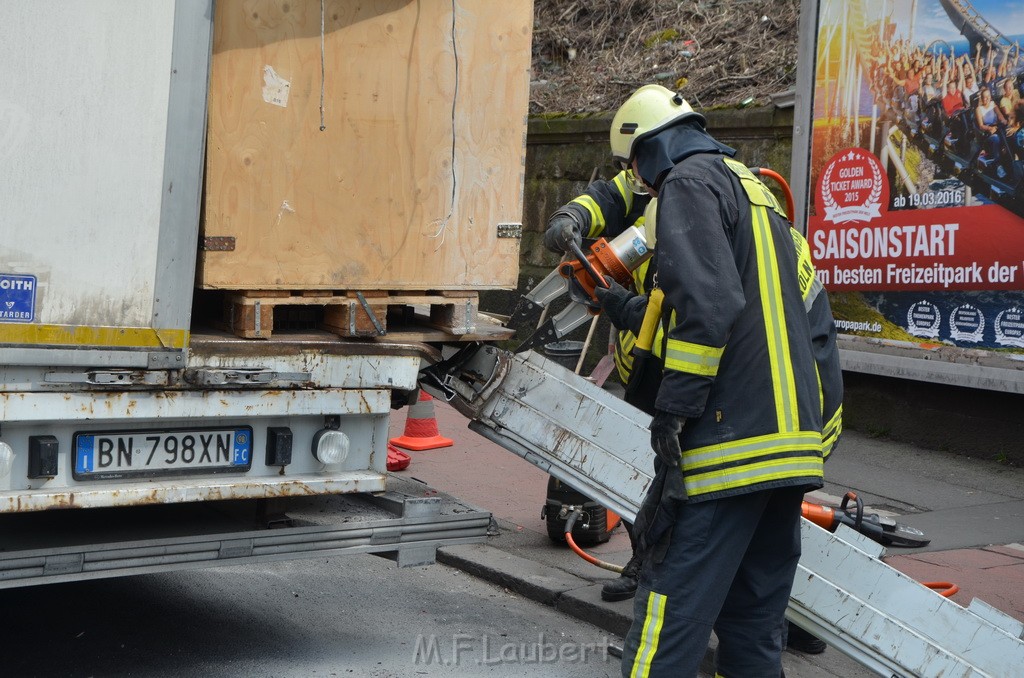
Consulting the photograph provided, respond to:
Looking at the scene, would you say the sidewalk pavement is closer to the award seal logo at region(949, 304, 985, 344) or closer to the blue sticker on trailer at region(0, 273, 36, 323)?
the award seal logo at region(949, 304, 985, 344)

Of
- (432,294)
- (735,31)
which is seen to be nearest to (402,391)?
(432,294)

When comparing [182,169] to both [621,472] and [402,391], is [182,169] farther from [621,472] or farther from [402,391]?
[621,472]

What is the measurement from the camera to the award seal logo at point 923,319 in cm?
685

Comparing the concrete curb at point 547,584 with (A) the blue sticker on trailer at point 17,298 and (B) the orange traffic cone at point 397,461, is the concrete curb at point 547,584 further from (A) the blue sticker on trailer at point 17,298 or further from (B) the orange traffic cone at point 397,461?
(A) the blue sticker on trailer at point 17,298

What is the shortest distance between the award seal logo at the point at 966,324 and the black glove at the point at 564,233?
3.12 meters

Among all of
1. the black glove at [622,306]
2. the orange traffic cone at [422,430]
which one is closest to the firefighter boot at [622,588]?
the black glove at [622,306]

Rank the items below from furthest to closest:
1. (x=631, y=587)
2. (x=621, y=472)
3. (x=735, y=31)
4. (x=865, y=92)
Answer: (x=735, y=31) → (x=865, y=92) → (x=631, y=587) → (x=621, y=472)

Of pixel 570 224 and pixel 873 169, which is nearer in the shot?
pixel 570 224

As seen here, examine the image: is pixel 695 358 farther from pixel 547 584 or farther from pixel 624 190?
pixel 547 584

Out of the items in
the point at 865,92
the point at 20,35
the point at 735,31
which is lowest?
the point at 20,35

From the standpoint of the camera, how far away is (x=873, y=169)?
23.5 ft

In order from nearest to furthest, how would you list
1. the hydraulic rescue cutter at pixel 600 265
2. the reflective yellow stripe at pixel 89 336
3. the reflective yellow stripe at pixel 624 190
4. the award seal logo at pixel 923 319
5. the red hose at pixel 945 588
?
1. the reflective yellow stripe at pixel 89 336
2. the hydraulic rescue cutter at pixel 600 265
3. the red hose at pixel 945 588
4. the reflective yellow stripe at pixel 624 190
5. the award seal logo at pixel 923 319

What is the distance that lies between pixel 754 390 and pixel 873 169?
450cm

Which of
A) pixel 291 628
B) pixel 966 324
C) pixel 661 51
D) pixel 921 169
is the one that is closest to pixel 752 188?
pixel 291 628
